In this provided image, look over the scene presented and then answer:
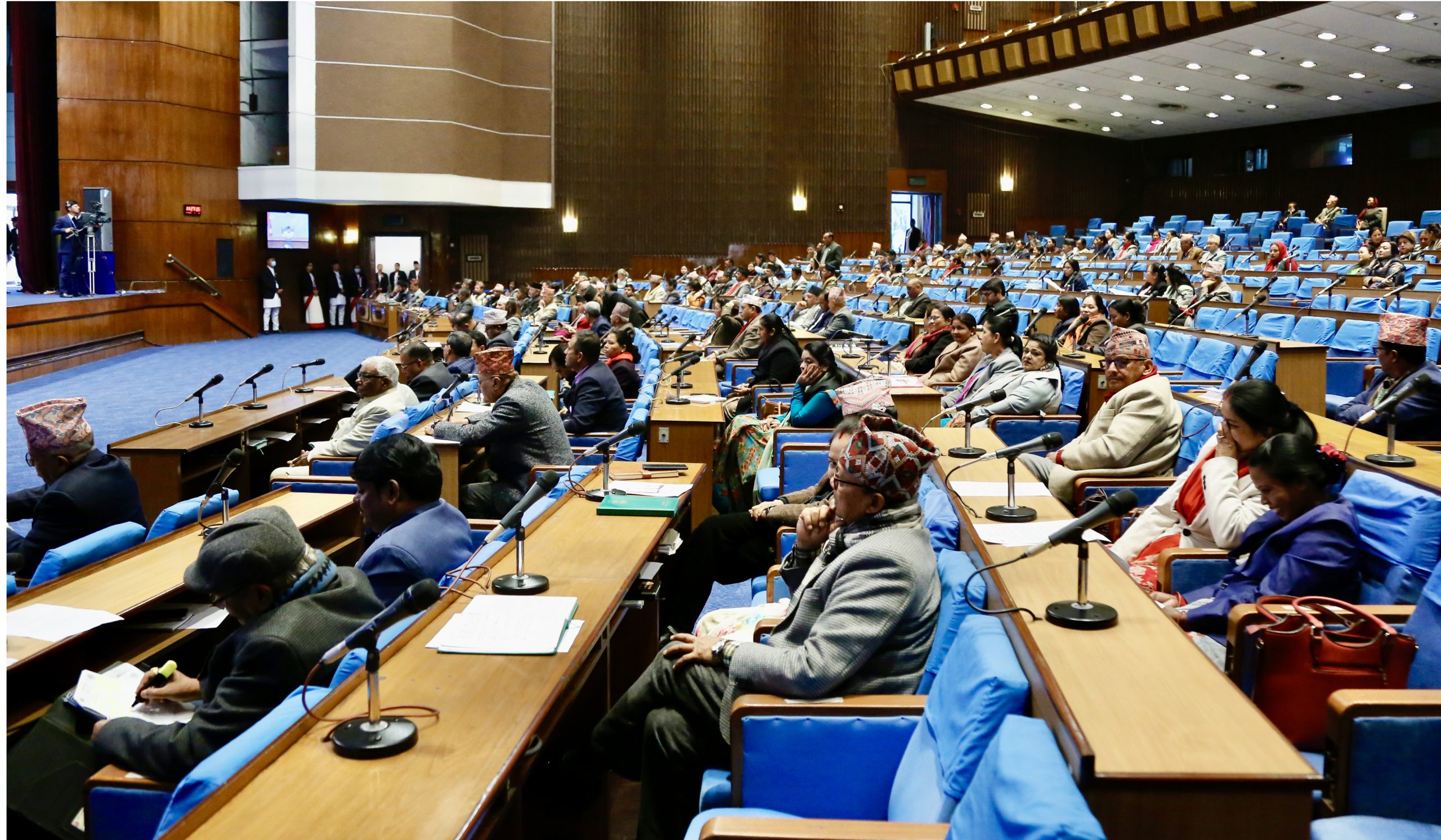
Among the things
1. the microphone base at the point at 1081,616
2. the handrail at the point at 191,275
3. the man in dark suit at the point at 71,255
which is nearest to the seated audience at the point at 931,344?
the microphone base at the point at 1081,616

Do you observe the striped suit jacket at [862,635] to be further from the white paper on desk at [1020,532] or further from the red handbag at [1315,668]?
the red handbag at [1315,668]

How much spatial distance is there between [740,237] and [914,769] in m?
21.7

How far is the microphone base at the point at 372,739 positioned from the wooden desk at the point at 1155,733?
1093 mm

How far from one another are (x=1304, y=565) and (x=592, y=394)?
4281mm

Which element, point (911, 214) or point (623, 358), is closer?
point (623, 358)

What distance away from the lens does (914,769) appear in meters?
2.04

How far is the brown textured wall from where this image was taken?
17281 millimetres

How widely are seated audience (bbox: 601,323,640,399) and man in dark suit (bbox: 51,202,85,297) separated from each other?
11233 millimetres

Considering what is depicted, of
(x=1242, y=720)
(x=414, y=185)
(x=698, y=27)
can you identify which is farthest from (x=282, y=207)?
(x=1242, y=720)

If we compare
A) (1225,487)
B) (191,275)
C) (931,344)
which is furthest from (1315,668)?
(191,275)

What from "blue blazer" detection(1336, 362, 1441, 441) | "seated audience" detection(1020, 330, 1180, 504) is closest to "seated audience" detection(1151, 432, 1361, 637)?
"seated audience" detection(1020, 330, 1180, 504)

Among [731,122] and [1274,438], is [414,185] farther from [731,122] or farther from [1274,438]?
[1274,438]

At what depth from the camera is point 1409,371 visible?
14.8ft

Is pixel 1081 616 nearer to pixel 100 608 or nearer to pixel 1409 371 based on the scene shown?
pixel 100 608
